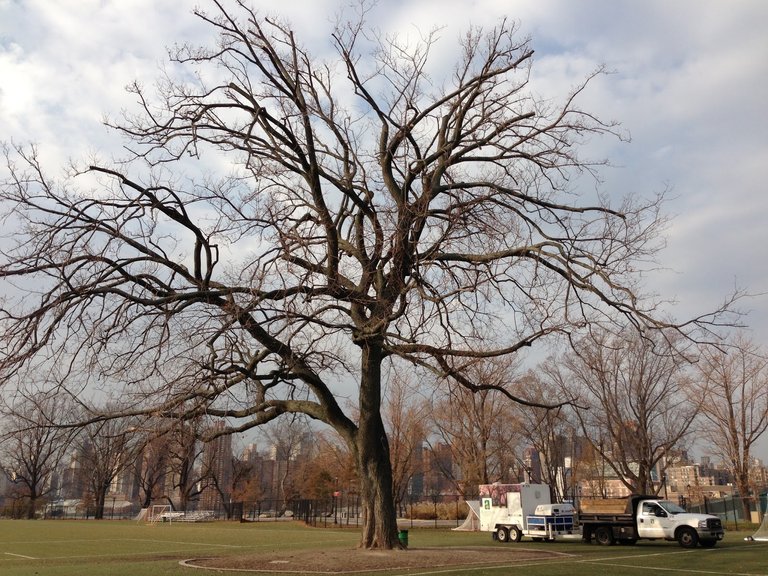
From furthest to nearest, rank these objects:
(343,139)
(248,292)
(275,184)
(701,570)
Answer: (343,139)
(275,184)
(701,570)
(248,292)

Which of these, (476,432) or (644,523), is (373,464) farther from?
(476,432)

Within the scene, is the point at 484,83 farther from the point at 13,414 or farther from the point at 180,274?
the point at 13,414

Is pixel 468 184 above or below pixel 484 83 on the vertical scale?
below

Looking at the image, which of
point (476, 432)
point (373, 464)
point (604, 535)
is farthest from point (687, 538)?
point (476, 432)

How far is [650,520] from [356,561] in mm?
14109

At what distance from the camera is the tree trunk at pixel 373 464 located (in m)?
18.1

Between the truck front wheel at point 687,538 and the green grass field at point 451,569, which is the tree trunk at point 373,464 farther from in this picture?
the truck front wheel at point 687,538

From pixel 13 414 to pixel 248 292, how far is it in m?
5.22

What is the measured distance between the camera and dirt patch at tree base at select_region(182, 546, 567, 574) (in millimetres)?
15484

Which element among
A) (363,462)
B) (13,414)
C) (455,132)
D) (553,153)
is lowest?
(363,462)

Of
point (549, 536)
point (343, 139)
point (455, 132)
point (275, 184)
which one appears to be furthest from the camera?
point (549, 536)

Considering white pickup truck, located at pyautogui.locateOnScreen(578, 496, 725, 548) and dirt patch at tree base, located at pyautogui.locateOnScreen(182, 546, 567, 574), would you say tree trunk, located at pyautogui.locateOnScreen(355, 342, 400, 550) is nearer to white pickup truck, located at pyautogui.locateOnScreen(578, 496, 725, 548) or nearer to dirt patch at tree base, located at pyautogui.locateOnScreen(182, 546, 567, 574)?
dirt patch at tree base, located at pyautogui.locateOnScreen(182, 546, 567, 574)

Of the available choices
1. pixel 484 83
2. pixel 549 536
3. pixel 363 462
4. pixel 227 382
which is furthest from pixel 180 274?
pixel 549 536

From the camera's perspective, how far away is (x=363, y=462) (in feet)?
60.0
